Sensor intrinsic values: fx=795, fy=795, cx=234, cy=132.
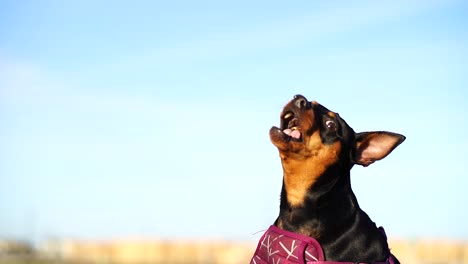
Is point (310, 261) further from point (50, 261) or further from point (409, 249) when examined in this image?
point (50, 261)

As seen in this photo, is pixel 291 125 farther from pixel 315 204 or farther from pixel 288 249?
pixel 288 249

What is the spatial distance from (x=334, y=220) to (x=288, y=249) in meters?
0.49

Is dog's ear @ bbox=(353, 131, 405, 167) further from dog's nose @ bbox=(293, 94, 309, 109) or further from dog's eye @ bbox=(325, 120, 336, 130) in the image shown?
dog's nose @ bbox=(293, 94, 309, 109)

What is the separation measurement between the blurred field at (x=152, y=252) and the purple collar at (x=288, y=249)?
19.2 meters

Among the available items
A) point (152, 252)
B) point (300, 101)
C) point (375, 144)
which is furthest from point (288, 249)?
point (152, 252)

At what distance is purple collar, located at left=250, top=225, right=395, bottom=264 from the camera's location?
6.95 m

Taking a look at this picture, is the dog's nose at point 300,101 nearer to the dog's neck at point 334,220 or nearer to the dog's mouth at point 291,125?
the dog's mouth at point 291,125

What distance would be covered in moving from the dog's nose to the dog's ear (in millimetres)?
749

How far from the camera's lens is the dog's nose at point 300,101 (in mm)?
7293

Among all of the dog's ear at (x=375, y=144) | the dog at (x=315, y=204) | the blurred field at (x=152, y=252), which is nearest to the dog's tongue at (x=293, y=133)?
the dog at (x=315, y=204)

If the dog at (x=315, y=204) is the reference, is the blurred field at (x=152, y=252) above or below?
below

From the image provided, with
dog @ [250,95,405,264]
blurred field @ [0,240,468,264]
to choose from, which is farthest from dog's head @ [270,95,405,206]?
blurred field @ [0,240,468,264]

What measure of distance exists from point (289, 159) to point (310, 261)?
0.91 meters

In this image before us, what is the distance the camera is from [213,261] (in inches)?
1118
